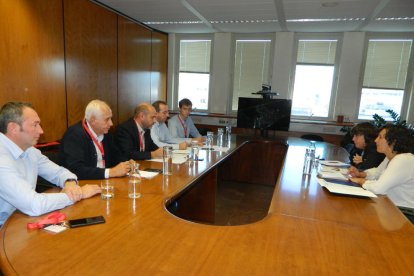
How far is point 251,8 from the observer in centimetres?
397

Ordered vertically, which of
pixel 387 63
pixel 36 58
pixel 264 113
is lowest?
pixel 264 113

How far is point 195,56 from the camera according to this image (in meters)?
6.23

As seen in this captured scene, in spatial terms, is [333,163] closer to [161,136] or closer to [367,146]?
[367,146]

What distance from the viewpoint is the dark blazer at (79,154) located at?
200cm

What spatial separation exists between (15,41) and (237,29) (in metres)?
3.72

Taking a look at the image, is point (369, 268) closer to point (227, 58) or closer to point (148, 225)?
point (148, 225)

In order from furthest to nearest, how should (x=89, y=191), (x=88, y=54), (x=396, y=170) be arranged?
(x=88, y=54) → (x=396, y=170) → (x=89, y=191)

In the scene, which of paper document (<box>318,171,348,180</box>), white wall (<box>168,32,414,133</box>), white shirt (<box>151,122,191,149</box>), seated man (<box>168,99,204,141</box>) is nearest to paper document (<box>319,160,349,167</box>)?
paper document (<box>318,171,348,180</box>)

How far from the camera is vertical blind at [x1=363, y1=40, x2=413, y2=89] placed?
5277 mm

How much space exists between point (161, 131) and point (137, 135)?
2.85 feet

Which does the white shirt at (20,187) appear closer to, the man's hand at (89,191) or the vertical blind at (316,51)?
the man's hand at (89,191)

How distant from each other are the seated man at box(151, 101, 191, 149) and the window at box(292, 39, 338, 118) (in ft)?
10.1

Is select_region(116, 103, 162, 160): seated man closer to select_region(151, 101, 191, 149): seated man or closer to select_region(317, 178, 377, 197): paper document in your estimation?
select_region(151, 101, 191, 149): seated man

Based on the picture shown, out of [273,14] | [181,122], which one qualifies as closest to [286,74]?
[273,14]
